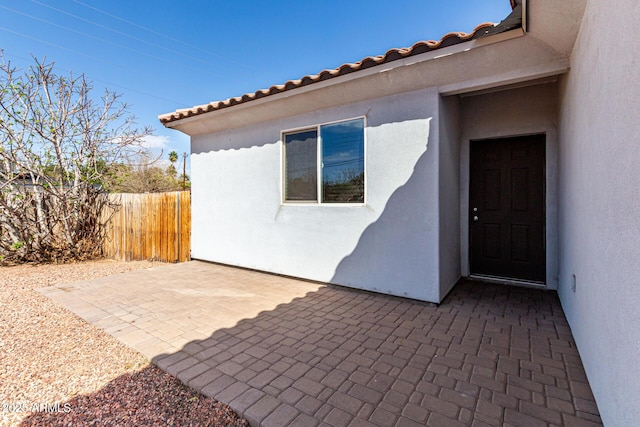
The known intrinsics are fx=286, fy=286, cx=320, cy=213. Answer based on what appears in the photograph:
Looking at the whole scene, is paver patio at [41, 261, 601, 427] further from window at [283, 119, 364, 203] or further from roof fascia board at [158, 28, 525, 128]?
roof fascia board at [158, 28, 525, 128]

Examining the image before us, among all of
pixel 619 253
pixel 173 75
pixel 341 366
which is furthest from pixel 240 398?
pixel 173 75

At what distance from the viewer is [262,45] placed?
11602mm

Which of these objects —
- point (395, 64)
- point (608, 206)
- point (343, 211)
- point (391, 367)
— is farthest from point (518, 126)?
point (391, 367)

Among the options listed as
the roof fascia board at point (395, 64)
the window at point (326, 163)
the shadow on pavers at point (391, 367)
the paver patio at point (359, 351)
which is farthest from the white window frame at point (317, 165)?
the shadow on pavers at point (391, 367)

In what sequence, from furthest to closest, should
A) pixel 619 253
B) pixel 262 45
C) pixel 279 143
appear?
pixel 262 45 < pixel 279 143 < pixel 619 253

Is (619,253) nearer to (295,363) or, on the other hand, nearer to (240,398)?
(295,363)

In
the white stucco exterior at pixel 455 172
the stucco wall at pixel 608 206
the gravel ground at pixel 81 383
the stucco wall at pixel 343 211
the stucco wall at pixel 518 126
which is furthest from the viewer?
the stucco wall at pixel 518 126

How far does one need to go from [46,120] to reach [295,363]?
8.24 m

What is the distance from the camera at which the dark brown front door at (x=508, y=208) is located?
185 inches

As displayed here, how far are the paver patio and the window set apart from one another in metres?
1.66

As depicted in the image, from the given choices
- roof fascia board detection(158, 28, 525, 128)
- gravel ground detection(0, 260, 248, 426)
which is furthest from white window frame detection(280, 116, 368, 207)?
gravel ground detection(0, 260, 248, 426)

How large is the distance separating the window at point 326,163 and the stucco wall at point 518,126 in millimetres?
2019

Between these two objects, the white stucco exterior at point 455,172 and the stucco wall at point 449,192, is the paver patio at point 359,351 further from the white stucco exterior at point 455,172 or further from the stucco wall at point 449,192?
the stucco wall at point 449,192

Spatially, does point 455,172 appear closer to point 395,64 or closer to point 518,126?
point 518,126
